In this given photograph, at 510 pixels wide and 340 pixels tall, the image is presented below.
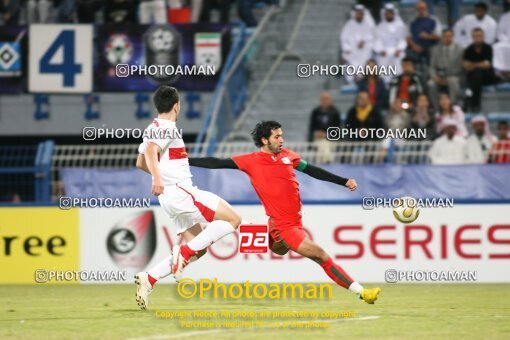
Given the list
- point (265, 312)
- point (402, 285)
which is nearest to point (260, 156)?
point (265, 312)

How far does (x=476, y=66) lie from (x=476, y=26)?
1025 millimetres

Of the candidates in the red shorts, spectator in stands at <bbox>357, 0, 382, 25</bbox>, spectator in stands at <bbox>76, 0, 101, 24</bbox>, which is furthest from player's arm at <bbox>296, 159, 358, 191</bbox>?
spectator in stands at <bbox>76, 0, 101, 24</bbox>

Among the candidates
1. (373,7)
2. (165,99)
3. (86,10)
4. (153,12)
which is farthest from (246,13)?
(165,99)

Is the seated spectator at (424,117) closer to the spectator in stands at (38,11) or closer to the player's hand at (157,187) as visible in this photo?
the player's hand at (157,187)

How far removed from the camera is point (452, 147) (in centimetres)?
1772

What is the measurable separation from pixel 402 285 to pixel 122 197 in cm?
437

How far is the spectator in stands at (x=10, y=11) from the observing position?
23500 millimetres

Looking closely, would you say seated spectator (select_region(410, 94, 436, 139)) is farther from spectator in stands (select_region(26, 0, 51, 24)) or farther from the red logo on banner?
spectator in stands (select_region(26, 0, 51, 24))

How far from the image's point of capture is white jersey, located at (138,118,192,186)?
11.2 meters

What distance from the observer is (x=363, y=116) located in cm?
1847

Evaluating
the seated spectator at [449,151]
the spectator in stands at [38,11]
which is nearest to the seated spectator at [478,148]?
the seated spectator at [449,151]

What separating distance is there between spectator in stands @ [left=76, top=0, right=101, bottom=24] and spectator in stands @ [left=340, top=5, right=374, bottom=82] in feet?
17.2

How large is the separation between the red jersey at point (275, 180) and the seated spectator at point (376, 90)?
787 centimetres

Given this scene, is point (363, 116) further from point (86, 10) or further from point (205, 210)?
point (205, 210)
